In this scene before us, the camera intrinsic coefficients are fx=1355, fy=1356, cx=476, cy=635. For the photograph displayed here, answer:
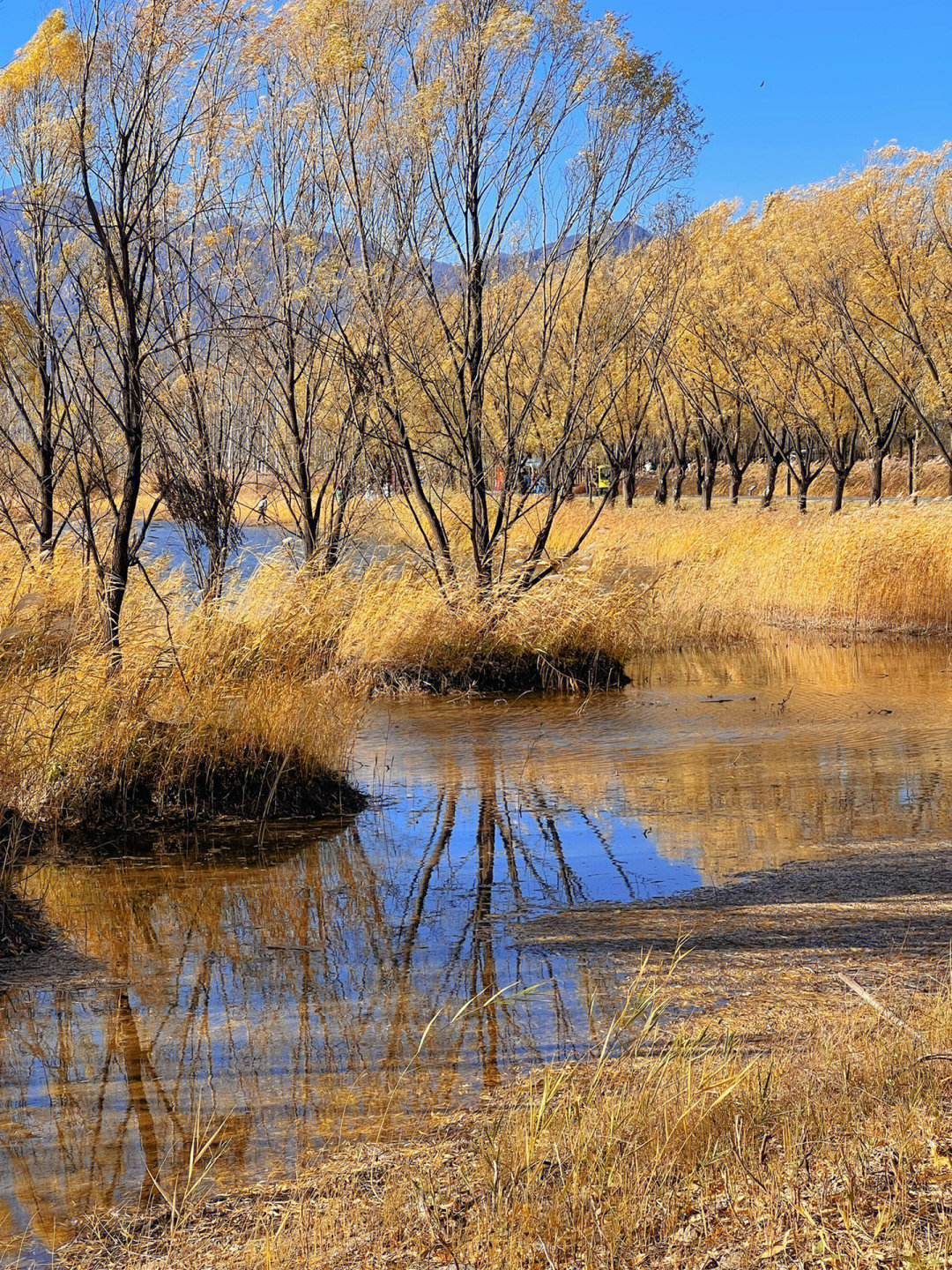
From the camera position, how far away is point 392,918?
6434mm

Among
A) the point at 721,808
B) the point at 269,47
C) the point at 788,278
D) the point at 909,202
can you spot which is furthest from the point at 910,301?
the point at 721,808

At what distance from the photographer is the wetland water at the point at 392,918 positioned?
13.5 feet

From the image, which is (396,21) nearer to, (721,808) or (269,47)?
(269,47)

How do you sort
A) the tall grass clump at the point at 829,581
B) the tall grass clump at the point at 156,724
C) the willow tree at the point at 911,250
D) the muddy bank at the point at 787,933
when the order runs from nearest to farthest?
the muddy bank at the point at 787,933 → the tall grass clump at the point at 156,724 → the tall grass clump at the point at 829,581 → the willow tree at the point at 911,250

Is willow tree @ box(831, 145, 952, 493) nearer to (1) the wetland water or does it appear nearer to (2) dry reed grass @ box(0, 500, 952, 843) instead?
(2) dry reed grass @ box(0, 500, 952, 843)

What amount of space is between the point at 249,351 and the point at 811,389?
2823 centimetres

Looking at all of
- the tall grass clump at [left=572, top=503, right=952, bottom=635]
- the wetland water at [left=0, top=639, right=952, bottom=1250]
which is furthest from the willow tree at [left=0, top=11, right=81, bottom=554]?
the tall grass clump at [left=572, top=503, right=952, bottom=635]

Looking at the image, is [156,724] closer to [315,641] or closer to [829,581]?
[315,641]

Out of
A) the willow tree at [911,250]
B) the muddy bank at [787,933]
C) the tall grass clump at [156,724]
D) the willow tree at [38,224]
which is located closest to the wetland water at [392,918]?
the muddy bank at [787,933]

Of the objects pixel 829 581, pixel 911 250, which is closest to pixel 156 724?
pixel 829 581

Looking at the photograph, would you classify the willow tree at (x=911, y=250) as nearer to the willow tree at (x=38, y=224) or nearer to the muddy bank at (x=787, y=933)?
the willow tree at (x=38, y=224)

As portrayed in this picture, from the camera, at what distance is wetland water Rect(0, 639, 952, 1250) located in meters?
4.12

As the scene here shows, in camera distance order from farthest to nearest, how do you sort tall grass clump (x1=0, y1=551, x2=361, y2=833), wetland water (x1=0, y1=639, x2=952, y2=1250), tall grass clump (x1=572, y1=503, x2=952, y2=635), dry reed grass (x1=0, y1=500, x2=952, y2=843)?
tall grass clump (x1=572, y1=503, x2=952, y2=635), dry reed grass (x1=0, y1=500, x2=952, y2=843), tall grass clump (x1=0, y1=551, x2=361, y2=833), wetland water (x1=0, y1=639, x2=952, y2=1250)

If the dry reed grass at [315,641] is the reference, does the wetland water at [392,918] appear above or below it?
below
